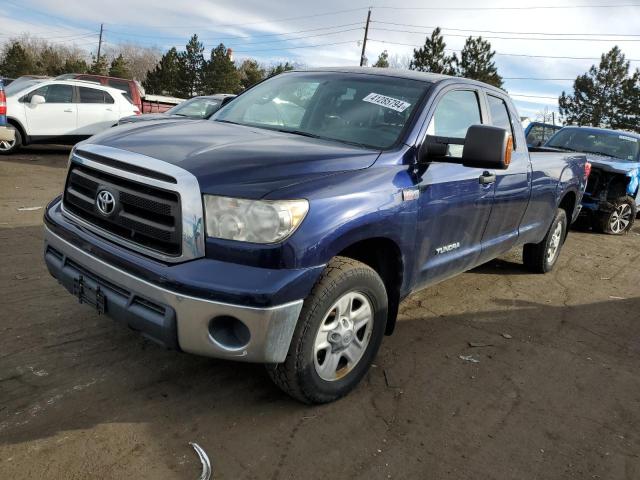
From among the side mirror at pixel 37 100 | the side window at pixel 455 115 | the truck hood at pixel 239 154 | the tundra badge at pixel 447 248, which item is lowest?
the tundra badge at pixel 447 248

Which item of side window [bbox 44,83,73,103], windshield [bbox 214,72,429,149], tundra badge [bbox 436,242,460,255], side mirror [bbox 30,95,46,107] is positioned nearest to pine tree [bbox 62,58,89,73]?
side window [bbox 44,83,73,103]

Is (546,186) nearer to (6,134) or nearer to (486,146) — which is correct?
(486,146)

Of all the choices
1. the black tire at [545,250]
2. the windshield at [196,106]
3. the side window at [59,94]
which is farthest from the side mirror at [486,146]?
the side window at [59,94]

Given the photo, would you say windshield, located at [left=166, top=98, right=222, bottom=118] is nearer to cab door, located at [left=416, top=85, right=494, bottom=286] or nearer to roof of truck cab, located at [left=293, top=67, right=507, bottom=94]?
roof of truck cab, located at [left=293, top=67, right=507, bottom=94]

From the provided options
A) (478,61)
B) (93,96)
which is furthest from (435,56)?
(93,96)

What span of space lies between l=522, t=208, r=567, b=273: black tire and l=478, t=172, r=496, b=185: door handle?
2102 mm

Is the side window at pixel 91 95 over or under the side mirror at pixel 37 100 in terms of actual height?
over

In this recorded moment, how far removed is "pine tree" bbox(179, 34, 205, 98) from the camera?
5144 centimetres

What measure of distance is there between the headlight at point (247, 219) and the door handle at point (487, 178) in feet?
6.40

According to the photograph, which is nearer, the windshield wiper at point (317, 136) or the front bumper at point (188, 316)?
the front bumper at point (188, 316)

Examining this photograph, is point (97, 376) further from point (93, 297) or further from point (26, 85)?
point (26, 85)

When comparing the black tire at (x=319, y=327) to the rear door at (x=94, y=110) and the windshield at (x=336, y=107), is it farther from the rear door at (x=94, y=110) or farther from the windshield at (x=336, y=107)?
the rear door at (x=94, y=110)

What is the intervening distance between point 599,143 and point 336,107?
795cm

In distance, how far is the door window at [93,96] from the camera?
12.8 metres
